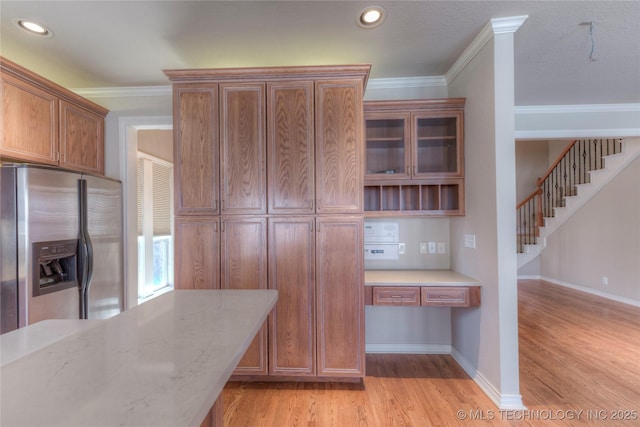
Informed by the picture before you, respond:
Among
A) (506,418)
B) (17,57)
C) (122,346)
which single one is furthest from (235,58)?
(506,418)

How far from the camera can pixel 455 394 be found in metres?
2.29

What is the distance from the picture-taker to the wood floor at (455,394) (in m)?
2.01

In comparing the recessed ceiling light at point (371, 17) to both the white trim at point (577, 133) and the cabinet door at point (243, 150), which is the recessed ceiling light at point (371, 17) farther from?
the white trim at point (577, 133)

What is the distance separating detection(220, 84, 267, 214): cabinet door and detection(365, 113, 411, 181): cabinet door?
1.00 meters

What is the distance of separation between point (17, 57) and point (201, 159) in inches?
72.4

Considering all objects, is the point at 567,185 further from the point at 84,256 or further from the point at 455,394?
the point at 84,256

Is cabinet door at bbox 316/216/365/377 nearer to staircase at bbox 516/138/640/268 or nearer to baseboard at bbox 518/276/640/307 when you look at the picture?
baseboard at bbox 518/276/640/307

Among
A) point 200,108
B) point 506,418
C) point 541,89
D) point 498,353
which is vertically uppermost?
point 541,89

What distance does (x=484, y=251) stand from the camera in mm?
2314

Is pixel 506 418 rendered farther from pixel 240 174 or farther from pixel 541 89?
pixel 541 89

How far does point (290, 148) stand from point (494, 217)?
A: 159 centimetres

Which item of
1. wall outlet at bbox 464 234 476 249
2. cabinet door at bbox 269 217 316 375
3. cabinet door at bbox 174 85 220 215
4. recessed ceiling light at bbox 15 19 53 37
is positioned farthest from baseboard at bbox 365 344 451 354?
recessed ceiling light at bbox 15 19 53 37

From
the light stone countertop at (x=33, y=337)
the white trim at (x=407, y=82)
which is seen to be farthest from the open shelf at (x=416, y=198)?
the light stone countertop at (x=33, y=337)

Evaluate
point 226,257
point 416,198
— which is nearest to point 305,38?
point 416,198
